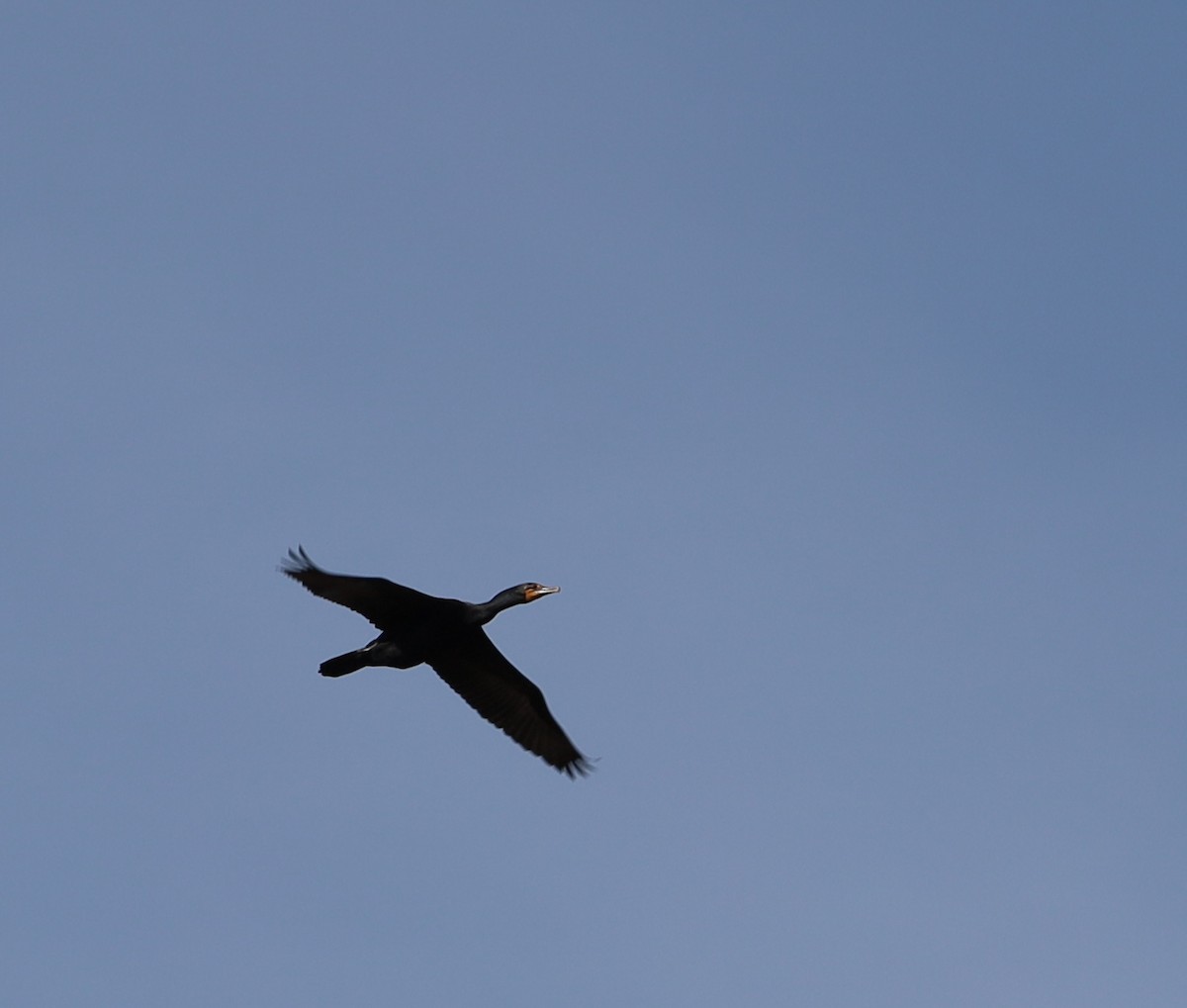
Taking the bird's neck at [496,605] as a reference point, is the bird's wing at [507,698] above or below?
below

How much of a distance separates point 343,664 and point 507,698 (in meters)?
2.75

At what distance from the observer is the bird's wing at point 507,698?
23094 mm

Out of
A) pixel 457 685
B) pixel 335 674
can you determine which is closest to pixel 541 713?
pixel 457 685

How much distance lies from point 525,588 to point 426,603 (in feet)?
5.08

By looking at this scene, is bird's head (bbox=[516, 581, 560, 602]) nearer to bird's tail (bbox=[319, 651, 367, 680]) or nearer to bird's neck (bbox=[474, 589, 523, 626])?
bird's neck (bbox=[474, 589, 523, 626])

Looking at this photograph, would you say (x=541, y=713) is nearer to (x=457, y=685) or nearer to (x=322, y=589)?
(x=457, y=685)

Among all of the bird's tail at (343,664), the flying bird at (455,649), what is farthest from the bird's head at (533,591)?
the bird's tail at (343,664)

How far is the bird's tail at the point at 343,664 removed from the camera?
21469mm

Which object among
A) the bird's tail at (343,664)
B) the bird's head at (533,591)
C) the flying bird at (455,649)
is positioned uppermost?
the bird's head at (533,591)

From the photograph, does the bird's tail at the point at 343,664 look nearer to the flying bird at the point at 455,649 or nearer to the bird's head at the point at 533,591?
the flying bird at the point at 455,649

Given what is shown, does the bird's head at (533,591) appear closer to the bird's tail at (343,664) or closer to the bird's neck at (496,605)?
the bird's neck at (496,605)

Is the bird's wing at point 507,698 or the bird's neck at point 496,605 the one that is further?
the bird's wing at point 507,698

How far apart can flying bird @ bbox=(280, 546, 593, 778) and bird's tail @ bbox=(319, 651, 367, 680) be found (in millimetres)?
12

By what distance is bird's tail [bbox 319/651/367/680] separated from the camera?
2147 cm
